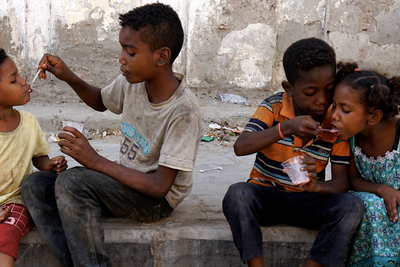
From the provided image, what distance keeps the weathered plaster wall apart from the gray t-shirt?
8.97 feet

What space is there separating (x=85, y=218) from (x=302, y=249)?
3.54 ft

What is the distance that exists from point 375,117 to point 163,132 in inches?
38.7

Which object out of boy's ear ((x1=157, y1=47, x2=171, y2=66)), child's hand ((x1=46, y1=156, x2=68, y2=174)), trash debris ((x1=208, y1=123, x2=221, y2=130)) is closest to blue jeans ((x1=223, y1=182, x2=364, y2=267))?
boy's ear ((x1=157, y1=47, x2=171, y2=66))

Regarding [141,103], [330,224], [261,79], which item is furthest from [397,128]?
[261,79]

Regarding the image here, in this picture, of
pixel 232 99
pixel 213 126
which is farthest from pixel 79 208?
pixel 232 99

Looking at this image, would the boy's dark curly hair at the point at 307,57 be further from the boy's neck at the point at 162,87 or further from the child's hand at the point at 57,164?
the child's hand at the point at 57,164

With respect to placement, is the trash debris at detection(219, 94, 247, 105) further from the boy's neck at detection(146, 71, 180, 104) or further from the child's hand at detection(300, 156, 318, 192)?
the child's hand at detection(300, 156, 318, 192)

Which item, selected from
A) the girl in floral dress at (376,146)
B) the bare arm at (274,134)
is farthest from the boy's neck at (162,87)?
the girl in floral dress at (376,146)

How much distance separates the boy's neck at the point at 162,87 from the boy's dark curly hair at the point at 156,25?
111 millimetres

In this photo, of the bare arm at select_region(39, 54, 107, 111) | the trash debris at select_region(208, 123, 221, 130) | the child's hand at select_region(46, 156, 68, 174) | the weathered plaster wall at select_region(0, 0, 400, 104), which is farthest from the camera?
the weathered plaster wall at select_region(0, 0, 400, 104)

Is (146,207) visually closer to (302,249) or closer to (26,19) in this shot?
(302,249)

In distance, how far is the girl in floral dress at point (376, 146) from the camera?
2326mm

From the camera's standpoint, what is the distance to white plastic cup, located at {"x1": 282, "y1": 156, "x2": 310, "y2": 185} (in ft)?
7.27

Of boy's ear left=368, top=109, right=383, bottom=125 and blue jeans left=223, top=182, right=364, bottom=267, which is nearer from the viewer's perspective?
blue jeans left=223, top=182, right=364, bottom=267
